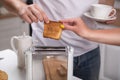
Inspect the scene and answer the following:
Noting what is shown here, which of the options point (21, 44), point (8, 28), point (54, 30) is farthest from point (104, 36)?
point (8, 28)

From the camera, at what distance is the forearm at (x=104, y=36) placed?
3.37 ft

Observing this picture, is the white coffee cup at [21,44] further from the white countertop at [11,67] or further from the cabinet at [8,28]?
the cabinet at [8,28]

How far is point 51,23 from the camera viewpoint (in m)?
0.97

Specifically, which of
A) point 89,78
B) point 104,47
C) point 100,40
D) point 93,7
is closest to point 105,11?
point 93,7

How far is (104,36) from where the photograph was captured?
106 centimetres

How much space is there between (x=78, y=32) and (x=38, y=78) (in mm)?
235

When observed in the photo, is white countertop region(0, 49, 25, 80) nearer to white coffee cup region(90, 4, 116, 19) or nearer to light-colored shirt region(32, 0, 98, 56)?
light-colored shirt region(32, 0, 98, 56)

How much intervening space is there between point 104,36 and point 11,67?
Result: 1.40ft

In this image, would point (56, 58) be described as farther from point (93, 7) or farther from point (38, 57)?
point (93, 7)

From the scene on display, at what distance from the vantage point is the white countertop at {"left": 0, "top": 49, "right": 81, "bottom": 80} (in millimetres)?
1051

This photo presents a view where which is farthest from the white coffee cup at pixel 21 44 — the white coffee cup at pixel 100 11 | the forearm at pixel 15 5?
the white coffee cup at pixel 100 11

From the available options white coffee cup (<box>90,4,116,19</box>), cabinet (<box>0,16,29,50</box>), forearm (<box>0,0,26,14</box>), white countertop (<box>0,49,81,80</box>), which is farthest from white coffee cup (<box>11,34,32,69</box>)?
cabinet (<box>0,16,29,50</box>)

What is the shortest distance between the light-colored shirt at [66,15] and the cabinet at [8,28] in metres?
1.73

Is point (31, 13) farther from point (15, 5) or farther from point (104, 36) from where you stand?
point (104, 36)
